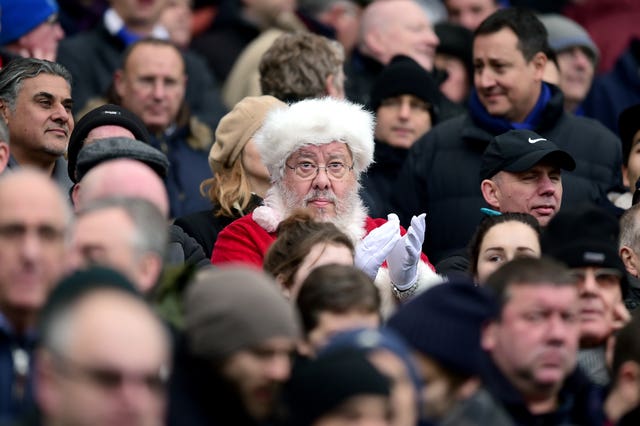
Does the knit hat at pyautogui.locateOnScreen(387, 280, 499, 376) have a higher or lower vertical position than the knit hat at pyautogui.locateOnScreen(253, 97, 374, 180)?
higher

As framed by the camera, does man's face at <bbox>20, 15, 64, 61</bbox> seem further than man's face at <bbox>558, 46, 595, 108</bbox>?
No

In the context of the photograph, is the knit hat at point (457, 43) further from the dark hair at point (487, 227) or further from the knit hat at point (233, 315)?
the knit hat at point (233, 315)

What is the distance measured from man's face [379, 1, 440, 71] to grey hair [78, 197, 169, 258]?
5.74 m

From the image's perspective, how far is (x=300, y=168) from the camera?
9.88 metres

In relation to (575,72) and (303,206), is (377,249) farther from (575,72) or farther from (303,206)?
(575,72)

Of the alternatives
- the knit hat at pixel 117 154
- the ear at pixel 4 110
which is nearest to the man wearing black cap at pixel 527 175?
the knit hat at pixel 117 154

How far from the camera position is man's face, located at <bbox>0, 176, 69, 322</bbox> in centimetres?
716

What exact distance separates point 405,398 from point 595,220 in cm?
222

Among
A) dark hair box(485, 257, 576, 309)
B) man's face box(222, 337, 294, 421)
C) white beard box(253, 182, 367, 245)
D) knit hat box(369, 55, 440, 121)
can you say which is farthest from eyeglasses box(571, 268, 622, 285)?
knit hat box(369, 55, 440, 121)

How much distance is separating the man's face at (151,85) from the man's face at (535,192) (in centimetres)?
286

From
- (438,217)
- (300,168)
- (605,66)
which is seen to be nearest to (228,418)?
(300,168)

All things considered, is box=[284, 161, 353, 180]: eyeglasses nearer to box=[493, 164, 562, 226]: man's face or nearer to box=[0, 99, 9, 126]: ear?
box=[493, 164, 562, 226]: man's face

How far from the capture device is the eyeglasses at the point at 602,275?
27.7 feet

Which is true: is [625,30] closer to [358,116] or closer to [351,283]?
[358,116]
